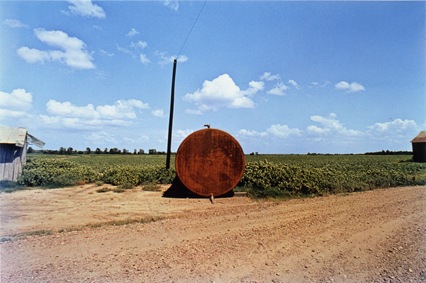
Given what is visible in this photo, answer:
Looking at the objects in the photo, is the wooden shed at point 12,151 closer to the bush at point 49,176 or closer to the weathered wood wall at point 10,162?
the weathered wood wall at point 10,162

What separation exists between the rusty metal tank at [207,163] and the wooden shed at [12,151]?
8573 mm

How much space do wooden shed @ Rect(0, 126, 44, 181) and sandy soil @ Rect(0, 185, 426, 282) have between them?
157 inches

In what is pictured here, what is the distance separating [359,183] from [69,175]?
48.3 feet

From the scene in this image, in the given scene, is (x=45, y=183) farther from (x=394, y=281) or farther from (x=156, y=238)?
(x=394, y=281)

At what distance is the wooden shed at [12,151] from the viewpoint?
38.0 feet

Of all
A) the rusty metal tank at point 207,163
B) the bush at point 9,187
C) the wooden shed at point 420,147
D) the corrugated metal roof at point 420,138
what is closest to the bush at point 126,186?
the rusty metal tank at point 207,163

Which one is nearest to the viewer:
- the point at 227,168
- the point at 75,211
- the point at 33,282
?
the point at 33,282

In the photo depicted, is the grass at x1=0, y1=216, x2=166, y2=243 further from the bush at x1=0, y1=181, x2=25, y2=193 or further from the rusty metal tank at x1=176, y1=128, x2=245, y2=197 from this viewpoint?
the bush at x1=0, y1=181, x2=25, y2=193

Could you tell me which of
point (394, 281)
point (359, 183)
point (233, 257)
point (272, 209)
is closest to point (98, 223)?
point (233, 257)

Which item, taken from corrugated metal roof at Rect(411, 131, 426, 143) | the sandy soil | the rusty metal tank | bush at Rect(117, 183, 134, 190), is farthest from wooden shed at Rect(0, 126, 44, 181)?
corrugated metal roof at Rect(411, 131, 426, 143)

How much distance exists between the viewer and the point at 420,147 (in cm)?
3250

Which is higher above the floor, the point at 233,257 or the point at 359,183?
the point at 359,183

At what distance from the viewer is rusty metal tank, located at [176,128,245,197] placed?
9.72m

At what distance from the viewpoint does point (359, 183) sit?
12.0 meters
